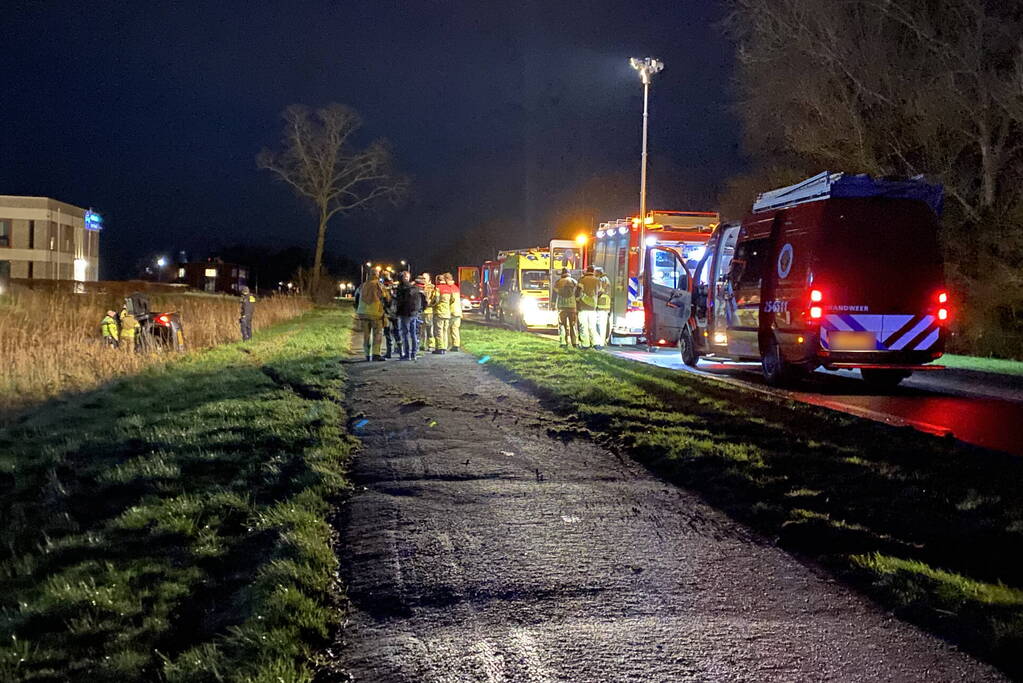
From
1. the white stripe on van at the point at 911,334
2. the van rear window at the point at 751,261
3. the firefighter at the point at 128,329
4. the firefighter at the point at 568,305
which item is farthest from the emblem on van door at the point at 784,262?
the firefighter at the point at 128,329

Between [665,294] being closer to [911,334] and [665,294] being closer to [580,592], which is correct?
[911,334]

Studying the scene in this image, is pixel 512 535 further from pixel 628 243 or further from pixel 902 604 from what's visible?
pixel 628 243

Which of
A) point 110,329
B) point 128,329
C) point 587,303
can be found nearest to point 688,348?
point 587,303

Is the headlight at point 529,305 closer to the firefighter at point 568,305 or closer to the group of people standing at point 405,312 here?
the firefighter at point 568,305

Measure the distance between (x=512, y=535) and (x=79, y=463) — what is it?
4.64 metres

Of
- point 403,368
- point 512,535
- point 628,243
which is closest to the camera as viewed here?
point 512,535

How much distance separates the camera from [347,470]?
26.5 feet

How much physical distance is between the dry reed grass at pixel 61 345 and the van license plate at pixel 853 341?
38.7 feet

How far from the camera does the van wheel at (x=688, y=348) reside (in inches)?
712

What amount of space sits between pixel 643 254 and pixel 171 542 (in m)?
17.7

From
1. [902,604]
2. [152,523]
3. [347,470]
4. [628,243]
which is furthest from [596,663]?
[628,243]

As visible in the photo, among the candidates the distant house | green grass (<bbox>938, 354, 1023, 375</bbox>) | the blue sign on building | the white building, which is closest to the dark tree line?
green grass (<bbox>938, 354, 1023, 375</bbox>)

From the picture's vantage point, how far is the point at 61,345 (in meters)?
18.8

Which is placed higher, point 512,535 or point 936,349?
point 936,349
